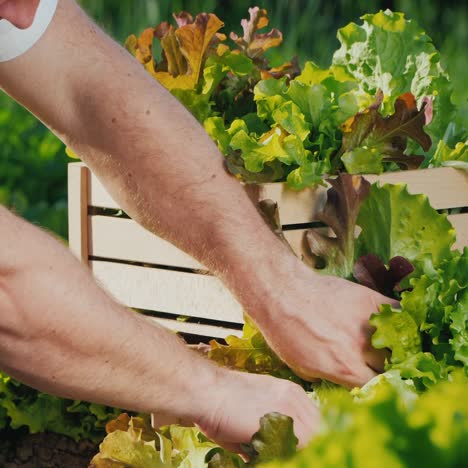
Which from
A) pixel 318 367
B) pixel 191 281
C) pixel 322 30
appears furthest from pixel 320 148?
pixel 322 30

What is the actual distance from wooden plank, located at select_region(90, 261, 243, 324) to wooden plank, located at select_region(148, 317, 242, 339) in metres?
0.02

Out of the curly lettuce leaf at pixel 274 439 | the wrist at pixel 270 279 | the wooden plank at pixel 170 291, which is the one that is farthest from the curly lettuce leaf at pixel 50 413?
the curly lettuce leaf at pixel 274 439

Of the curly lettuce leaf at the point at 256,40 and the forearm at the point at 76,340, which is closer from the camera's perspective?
the forearm at the point at 76,340

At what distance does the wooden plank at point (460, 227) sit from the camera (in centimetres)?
222

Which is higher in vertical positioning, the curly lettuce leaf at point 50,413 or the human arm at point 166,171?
the human arm at point 166,171

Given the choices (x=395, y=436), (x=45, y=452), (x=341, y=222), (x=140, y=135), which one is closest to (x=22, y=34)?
(x=140, y=135)

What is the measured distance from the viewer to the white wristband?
195 centimetres

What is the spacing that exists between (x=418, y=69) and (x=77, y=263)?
4.01 feet

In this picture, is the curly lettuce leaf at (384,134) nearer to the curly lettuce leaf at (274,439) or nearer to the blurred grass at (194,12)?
the curly lettuce leaf at (274,439)

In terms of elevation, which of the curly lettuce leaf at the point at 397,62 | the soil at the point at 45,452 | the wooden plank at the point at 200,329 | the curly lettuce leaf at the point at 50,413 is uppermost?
the curly lettuce leaf at the point at 397,62

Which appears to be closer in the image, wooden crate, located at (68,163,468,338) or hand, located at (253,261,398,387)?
hand, located at (253,261,398,387)

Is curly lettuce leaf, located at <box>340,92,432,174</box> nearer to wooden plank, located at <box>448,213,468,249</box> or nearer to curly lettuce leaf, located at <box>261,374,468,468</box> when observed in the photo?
wooden plank, located at <box>448,213,468,249</box>

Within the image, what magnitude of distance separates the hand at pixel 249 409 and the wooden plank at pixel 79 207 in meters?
0.91

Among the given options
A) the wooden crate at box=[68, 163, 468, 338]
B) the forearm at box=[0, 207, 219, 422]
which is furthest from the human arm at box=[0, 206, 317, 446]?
the wooden crate at box=[68, 163, 468, 338]
